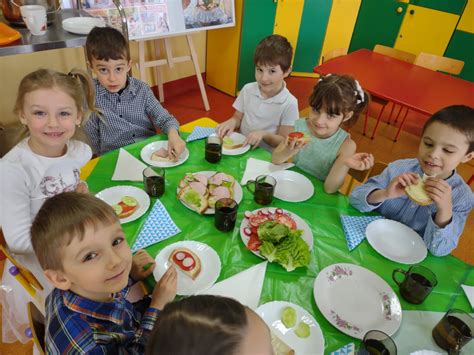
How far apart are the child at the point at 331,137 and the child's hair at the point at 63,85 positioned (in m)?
0.96

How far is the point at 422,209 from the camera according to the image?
150 centimetres

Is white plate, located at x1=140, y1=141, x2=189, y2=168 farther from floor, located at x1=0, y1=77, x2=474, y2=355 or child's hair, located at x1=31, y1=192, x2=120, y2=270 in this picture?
floor, located at x1=0, y1=77, x2=474, y2=355

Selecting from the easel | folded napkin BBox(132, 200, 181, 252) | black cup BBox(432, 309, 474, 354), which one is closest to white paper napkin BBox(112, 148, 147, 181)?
folded napkin BBox(132, 200, 181, 252)

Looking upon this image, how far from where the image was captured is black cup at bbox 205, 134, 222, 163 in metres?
1.66

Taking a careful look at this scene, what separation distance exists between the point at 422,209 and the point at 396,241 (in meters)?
0.25

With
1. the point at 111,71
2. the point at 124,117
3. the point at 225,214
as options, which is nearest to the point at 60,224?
the point at 225,214

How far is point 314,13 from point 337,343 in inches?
184

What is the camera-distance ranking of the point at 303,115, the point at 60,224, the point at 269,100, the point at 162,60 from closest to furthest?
the point at 60,224
the point at 269,100
the point at 162,60
the point at 303,115

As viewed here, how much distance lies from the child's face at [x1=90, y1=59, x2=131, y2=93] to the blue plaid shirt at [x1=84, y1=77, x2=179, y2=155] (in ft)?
0.36

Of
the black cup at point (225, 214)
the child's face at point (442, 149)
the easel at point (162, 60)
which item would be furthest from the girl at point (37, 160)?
the easel at point (162, 60)

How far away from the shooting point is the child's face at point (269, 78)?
208cm

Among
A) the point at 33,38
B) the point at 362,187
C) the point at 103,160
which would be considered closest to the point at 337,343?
the point at 362,187

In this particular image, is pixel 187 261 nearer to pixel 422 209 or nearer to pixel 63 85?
pixel 63 85

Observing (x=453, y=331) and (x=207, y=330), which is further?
(x=453, y=331)
